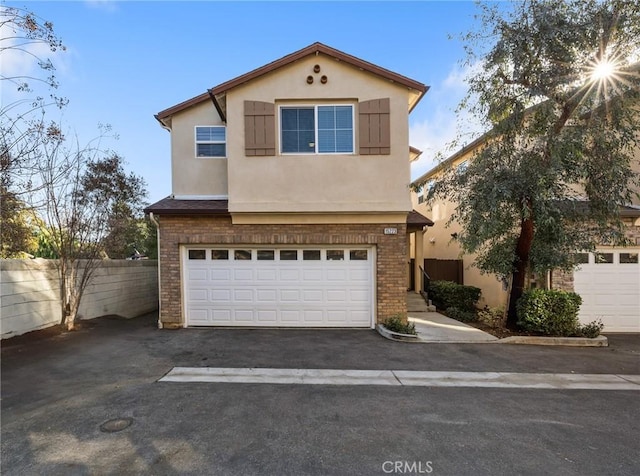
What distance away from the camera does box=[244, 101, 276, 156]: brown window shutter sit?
900 centimetres

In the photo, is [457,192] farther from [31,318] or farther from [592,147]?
[31,318]

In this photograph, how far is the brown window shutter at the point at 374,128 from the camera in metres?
8.95

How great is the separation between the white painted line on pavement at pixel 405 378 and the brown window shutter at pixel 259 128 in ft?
18.4

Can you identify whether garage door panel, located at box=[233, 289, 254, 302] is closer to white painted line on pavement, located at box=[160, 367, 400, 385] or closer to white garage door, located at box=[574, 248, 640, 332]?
white painted line on pavement, located at box=[160, 367, 400, 385]

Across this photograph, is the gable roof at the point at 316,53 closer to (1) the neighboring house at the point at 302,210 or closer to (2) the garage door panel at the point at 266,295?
(1) the neighboring house at the point at 302,210

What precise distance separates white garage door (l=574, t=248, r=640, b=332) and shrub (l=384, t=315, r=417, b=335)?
540cm

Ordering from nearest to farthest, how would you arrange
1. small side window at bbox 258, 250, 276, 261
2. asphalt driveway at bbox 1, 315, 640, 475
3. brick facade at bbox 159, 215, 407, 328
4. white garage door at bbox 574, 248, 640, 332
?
asphalt driveway at bbox 1, 315, 640, 475
brick facade at bbox 159, 215, 407, 328
small side window at bbox 258, 250, 276, 261
white garage door at bbox 574, 248, 640, 332

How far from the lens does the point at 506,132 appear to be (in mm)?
8086

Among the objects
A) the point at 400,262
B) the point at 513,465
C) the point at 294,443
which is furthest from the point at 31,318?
the point at 513,465

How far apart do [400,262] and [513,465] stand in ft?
19.9

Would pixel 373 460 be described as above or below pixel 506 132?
below

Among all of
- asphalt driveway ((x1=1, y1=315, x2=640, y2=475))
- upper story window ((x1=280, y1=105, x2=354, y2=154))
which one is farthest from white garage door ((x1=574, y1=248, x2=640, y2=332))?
upper story window ((x1=280, y1=105, x2=354, y2=154))

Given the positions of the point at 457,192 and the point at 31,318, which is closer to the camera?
the point at 31,318

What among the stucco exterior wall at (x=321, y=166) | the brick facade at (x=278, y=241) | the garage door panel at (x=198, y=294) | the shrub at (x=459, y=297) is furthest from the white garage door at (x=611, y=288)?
the garage door panel at (x=198, y=294)
